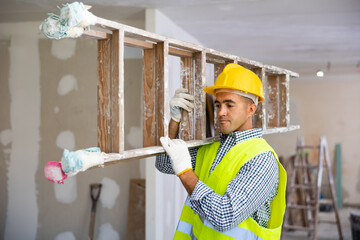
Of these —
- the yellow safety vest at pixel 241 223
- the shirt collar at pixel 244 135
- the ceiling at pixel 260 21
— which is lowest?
the yellow safety vest at pixel 241 223

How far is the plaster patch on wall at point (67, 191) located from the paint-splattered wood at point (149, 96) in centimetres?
269

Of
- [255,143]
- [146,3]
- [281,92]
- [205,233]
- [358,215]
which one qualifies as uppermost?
[146,3]

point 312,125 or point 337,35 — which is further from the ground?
point 337,35

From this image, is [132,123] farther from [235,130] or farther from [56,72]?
[235,130]

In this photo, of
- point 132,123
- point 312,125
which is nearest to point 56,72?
point 132,123

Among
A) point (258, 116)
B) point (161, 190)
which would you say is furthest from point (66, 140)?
point (258, 116)

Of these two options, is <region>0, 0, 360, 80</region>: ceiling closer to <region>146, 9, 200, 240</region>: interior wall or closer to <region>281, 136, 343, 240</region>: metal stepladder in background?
<region>146, 9, 200, 240</region>: interior wall

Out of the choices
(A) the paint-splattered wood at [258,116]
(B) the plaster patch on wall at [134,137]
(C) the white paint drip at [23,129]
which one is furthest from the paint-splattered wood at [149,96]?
(C) the white paint drip at [23,129]

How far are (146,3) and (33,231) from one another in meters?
2.72

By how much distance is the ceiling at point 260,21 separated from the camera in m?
3.53

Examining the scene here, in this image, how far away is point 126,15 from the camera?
3928 mm

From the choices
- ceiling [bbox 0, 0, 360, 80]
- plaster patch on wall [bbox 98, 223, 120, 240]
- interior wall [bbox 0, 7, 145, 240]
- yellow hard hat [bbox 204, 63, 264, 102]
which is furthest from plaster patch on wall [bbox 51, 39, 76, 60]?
yellow hard hat [bbox 204, 63, 264, 102]

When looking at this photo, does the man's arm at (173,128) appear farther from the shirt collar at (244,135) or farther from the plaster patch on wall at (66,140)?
the plaster patch on wall at (66,140)

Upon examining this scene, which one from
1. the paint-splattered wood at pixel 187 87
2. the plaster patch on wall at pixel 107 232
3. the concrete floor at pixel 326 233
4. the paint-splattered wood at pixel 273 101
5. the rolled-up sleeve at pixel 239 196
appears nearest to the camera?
the rolled-up sleeve at pixel 239 196
